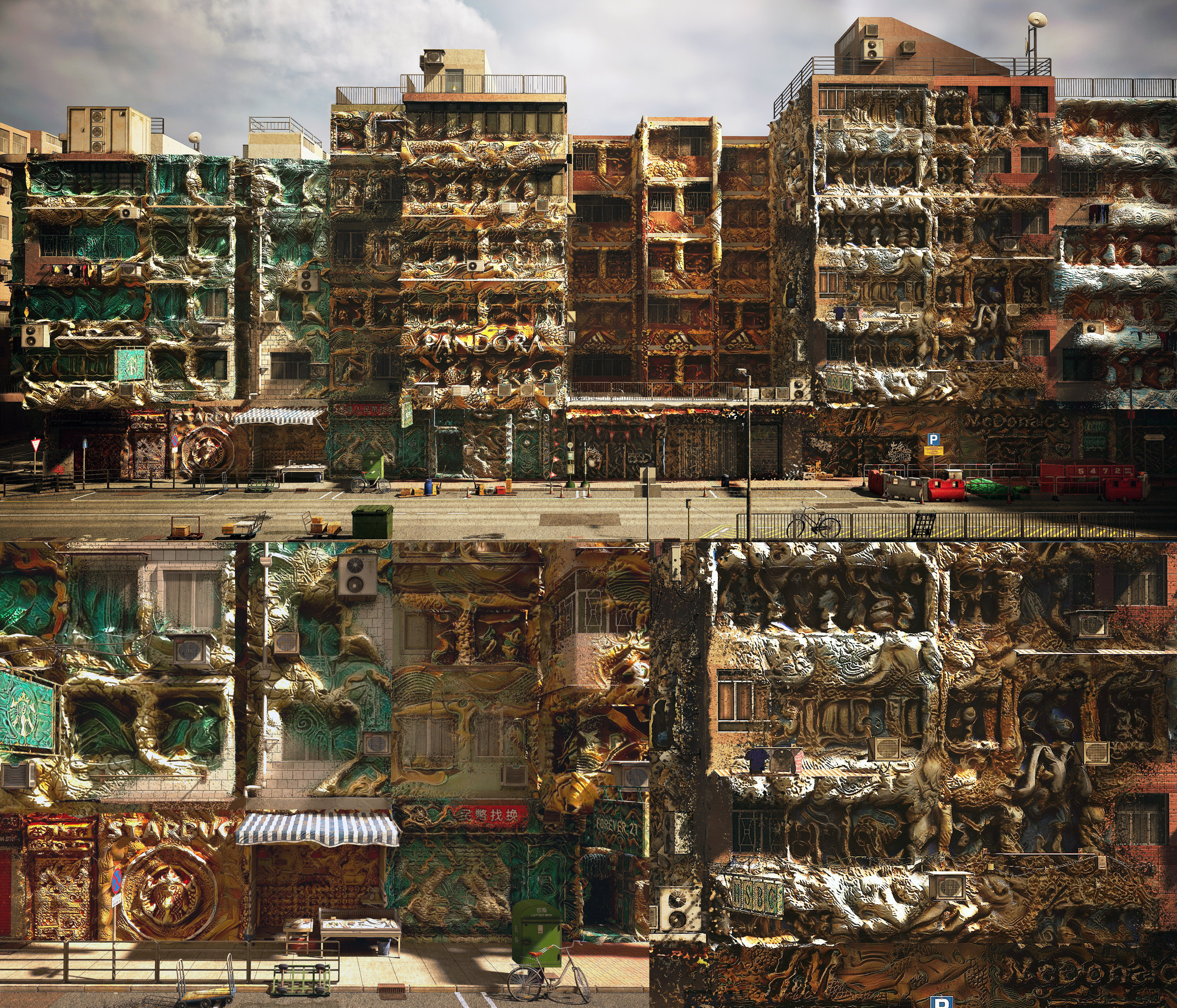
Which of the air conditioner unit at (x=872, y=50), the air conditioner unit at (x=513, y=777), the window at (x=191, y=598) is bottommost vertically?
the air conditioner unit at (x=513, y=777)

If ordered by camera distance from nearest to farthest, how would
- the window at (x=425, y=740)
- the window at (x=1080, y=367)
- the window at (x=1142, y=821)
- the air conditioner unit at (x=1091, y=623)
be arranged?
the air conditioner unit at (x=1091, y=623) < the window at (x=1142, y=821) < the window at (x=425, y=740) < the window at (x=1080, y=367)

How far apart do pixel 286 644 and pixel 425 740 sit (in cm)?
526

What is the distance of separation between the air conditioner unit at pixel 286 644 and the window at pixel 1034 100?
1962 inches

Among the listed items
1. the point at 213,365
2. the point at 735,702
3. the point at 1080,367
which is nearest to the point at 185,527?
the point at 735,702

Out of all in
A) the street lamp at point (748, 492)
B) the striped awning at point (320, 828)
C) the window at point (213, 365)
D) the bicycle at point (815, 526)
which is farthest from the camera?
the window at point (213, 365)

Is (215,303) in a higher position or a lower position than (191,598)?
higher

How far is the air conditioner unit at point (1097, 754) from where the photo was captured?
3444cm

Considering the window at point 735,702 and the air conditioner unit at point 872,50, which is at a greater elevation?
the air conditioner unit at point 872,50

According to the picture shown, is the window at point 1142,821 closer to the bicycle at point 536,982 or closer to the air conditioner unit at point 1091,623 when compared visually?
the air conditioner unit at point 1091,623

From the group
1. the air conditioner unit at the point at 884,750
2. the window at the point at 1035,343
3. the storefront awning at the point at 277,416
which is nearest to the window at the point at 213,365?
the storefront awning at the point at 277,416

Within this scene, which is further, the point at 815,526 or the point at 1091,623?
the point at 815,526

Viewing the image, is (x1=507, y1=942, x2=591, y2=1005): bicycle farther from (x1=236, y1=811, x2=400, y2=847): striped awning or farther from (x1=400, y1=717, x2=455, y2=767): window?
(x1=400, y1=717, x2=455, y2=767): window

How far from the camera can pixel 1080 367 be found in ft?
208

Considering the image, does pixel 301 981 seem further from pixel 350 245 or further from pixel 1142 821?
pixel 350 245
